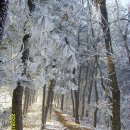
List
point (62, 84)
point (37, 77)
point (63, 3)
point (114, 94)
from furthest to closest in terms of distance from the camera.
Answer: point (62, 84) → point (63, 3) → point (37, 77) → point (114, 94)

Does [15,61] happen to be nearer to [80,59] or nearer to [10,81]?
[10,81]

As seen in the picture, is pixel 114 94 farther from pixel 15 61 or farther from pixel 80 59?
pixel 80 59

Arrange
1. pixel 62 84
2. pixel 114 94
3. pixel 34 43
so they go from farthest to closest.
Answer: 1. pixel 62 84
2. pixel 34 43
3. pixel 114 94

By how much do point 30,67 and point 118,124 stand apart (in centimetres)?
503

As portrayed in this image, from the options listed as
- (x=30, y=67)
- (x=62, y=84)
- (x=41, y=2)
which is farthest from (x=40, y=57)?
(x=62, y=84)

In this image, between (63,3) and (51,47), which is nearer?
(51,47)

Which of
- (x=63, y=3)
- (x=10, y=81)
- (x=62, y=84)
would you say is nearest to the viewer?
(x=10, y=81)

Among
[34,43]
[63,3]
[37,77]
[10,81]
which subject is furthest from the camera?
[63,3]

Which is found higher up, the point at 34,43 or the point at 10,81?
the point at 34,43

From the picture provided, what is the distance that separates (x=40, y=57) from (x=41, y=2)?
3401 millimetres

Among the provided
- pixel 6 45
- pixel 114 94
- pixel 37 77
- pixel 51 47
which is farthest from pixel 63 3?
pixel 114 94

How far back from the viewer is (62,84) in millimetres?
37625

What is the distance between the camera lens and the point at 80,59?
3775 centimetres

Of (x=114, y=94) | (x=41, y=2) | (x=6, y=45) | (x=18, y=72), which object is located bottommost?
(x=114, y=94)
